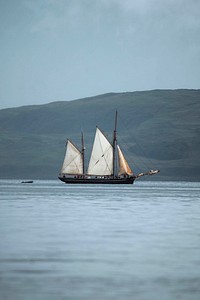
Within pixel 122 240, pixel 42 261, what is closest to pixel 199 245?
pixel 122 240

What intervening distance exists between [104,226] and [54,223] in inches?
171

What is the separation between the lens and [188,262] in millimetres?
35688

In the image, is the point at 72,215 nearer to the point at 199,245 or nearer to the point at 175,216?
the point at 175,216

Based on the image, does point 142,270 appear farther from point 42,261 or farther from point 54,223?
point 54,223

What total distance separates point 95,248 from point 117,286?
1179cm

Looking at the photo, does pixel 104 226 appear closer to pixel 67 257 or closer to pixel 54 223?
pixel 54 223

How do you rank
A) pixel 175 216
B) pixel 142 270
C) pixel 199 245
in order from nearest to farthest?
pixel 142 270, pixel 199 245, pixel 175 216

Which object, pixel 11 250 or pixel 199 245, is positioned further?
pixel 199 245

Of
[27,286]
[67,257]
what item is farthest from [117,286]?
[67,257]

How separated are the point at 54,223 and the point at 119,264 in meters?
24.3

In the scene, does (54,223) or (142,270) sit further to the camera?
(54,223)

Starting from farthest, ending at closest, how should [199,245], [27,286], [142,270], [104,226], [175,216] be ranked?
[175,216], [104,226], [199,245], [142,270], [27,286]

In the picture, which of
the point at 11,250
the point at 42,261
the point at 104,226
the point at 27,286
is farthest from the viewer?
the point at 104,226

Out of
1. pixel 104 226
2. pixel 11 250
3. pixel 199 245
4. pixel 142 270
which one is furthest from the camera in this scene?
pixel 104 226
